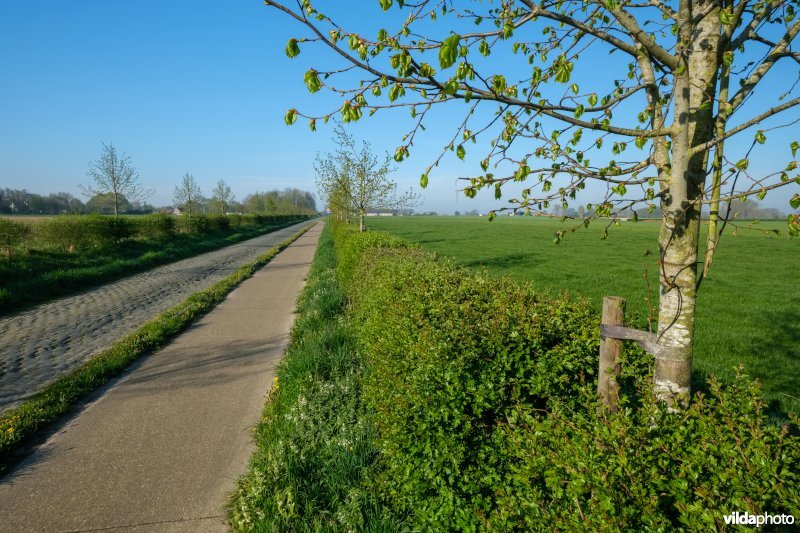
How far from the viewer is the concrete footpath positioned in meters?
3.19

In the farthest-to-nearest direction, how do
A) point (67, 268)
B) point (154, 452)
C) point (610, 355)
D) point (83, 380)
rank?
1. point (67, 268)
2. point (83, 380)
3. point (154, 452)
4. point (610, 355)

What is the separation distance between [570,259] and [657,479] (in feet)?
65.9

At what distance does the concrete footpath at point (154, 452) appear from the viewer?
10.5 feet

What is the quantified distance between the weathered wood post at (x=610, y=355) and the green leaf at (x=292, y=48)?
2.26 meters

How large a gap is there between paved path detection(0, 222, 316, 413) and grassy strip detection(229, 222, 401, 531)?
11.5 feet

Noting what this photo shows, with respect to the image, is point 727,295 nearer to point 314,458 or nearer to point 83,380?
point 314,458

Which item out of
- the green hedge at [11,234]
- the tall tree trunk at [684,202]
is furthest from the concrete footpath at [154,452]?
the green hedge at [11,234]

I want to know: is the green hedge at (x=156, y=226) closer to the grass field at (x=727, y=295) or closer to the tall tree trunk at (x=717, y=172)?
the grass field at (x=727, y=295)

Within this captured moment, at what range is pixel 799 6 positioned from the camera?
2479 mm

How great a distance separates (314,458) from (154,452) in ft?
5.72

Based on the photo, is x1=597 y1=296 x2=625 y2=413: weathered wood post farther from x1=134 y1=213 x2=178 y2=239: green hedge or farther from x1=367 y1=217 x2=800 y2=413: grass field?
x1=134 y1=213 x2=178 y2=239: green hedge

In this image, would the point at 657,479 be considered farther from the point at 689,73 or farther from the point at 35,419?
the point at 35,419

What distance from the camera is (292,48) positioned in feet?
6.79

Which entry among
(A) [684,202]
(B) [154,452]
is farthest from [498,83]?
(B) [154,452]
